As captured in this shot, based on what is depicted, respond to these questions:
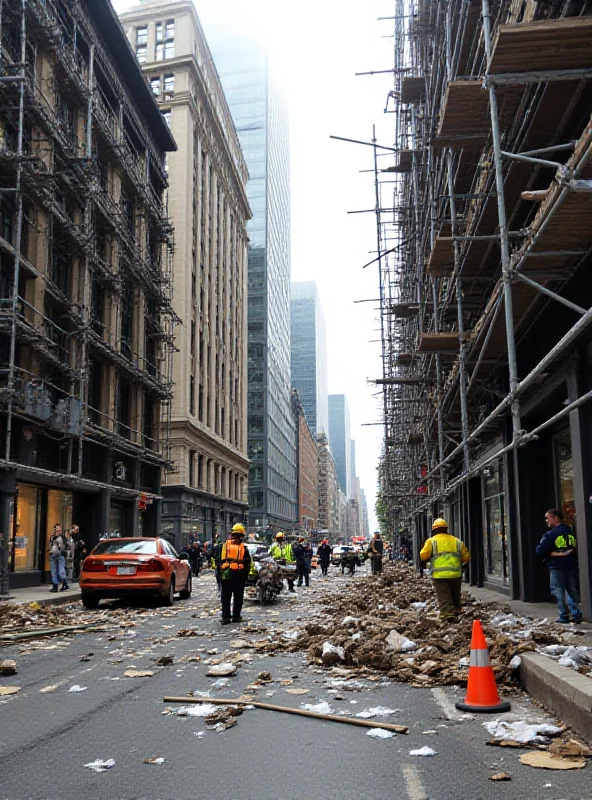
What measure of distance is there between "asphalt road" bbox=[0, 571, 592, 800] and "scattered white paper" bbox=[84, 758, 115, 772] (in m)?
0.06

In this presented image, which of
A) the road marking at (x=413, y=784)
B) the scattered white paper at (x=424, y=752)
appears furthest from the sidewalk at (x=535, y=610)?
the road marking at (x=413, y=784)

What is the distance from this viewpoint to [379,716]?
249 inches

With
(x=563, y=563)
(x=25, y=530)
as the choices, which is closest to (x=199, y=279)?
(x=25, y=530)

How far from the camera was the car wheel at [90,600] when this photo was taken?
54.6ft

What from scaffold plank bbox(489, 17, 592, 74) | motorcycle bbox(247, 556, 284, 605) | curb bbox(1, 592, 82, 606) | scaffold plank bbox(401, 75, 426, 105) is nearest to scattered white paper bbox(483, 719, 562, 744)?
scaffold plank bbox(489, 17, 592, 74)

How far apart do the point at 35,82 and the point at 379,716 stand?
25.5 metres

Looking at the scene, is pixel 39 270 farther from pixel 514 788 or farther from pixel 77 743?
pixel 514 788

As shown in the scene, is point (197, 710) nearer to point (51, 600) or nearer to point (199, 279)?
point (51, 600)

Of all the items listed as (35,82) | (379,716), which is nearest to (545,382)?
(379,716)

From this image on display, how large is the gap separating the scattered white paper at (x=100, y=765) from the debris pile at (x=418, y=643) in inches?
146

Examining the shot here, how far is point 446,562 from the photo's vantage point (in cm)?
1242

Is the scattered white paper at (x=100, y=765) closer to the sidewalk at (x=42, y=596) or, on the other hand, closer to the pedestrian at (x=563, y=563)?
the pedestrian at (x=563, y=563)

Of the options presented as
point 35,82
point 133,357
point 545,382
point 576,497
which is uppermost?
point 35,82

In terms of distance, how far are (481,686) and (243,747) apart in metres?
2.23
